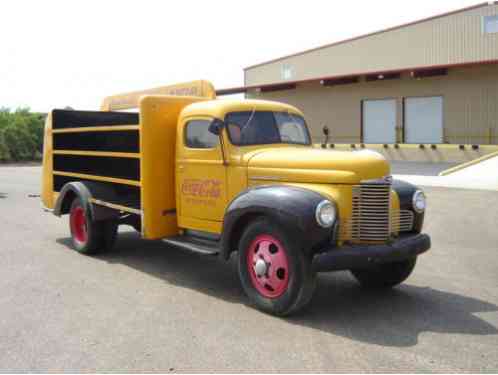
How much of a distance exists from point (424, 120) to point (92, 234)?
24804 millimetres

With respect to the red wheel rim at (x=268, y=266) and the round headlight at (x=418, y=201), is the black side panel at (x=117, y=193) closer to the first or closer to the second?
the red wheel rim at (x=268, y=266)

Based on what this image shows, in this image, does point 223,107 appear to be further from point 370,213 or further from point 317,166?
point 370,213

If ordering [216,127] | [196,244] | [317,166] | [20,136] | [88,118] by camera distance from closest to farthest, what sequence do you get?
1. [317,166]
2. [216,127]
3. [196,244]
4. [88,118]
5. [20,136]

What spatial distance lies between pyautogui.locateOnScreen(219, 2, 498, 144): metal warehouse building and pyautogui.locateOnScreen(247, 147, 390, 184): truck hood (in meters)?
23.3

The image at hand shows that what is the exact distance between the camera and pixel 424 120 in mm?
28984

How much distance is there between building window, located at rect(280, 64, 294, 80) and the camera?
38875mm

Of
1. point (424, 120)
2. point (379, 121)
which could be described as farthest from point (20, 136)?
point (424, 120)

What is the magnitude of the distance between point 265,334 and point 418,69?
25.7 m

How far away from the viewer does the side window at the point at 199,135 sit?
630 cm

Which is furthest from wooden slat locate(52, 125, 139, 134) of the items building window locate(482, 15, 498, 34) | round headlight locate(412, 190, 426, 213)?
building window locate(482, 15, 498, 34)

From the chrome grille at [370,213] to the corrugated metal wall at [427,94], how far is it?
23.9 m

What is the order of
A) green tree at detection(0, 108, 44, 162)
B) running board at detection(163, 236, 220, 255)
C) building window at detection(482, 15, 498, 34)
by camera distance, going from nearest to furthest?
running board at detection(163, 236, 220, 255) → building window at detection(482, 15, 498, 34) → green tree at detection(0, 108, 44, 162)

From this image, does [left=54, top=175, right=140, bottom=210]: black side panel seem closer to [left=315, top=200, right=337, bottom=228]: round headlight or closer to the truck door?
the truck door

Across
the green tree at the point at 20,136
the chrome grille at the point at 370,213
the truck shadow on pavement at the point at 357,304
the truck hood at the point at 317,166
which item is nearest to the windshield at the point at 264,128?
the truck hood at the point at 317,166
